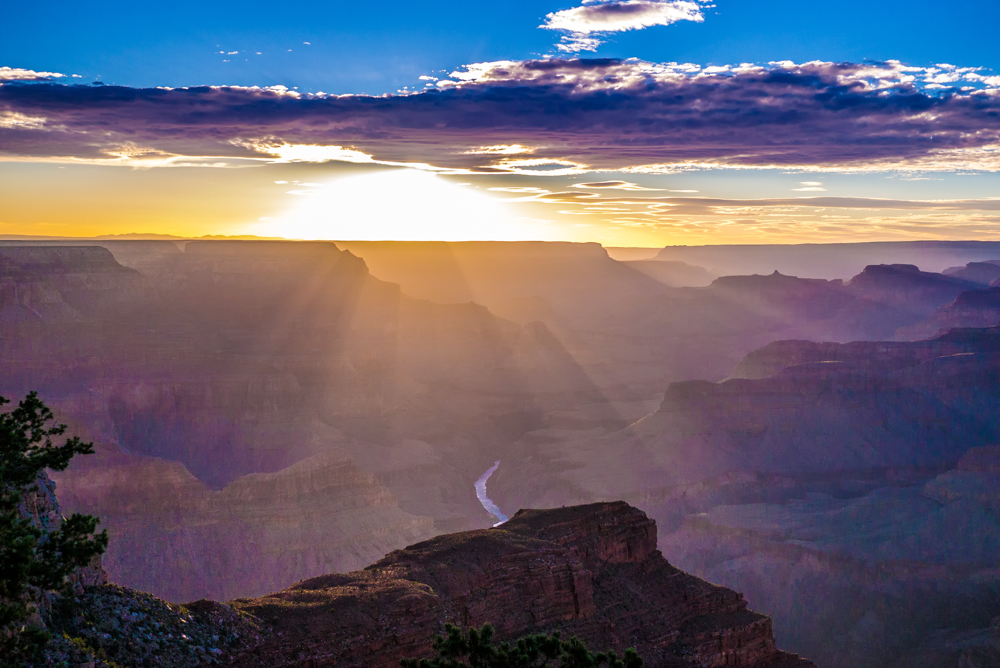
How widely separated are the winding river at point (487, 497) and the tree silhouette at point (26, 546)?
216 ft

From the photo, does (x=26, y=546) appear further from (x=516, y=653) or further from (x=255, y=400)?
(x=255, y=400)

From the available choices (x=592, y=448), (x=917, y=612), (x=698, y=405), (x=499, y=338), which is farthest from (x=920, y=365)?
(x=499, y=338)

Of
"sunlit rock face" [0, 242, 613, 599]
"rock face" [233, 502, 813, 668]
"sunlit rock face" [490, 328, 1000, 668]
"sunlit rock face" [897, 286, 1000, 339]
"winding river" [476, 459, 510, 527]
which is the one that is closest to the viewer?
"rock face" [233, 502, 813, 668]

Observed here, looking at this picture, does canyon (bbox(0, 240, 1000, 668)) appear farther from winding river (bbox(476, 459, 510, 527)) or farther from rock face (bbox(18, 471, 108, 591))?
rock face (bbox(18, 471, 108, 591))

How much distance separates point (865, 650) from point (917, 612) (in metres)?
5.98

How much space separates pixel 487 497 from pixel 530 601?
207 feet

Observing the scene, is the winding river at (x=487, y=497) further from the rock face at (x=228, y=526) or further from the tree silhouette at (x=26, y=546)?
the tree silhouette at (x=26, y=546)

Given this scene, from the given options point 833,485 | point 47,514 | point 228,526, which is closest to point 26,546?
point 47,514

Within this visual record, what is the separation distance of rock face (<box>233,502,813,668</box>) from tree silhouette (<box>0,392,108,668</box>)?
8.97 metres

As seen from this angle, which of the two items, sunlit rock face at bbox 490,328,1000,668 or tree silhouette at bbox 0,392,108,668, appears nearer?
tree silhouette at bbox 0,392,108,668

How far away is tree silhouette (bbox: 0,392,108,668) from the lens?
56.2ft

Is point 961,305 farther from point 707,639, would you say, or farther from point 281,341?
point 707,639

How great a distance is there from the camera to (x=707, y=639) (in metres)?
38.3

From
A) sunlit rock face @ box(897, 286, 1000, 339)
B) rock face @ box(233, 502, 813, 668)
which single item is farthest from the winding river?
sunlit rock face @ box(897, 286, 1000, 339)
